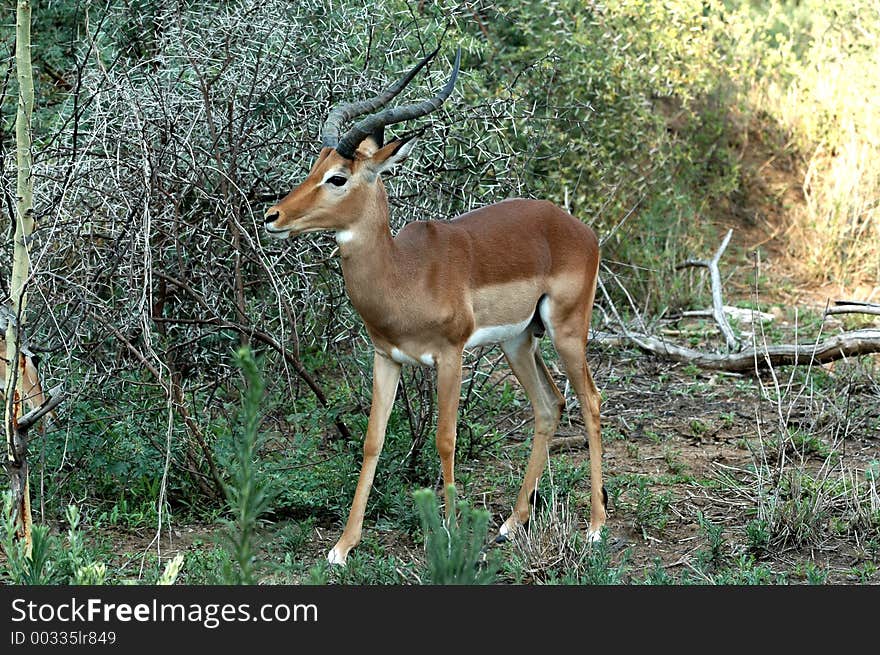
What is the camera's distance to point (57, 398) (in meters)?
4.12

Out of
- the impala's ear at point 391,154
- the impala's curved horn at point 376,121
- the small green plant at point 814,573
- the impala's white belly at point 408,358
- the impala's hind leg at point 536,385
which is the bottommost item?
the small green plant at point 814,573

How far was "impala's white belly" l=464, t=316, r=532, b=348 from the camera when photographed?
4957mm

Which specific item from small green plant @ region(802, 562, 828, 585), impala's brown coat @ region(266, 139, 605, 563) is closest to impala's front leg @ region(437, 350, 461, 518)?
impala's brown coat @ region(266, 139, 605, 563)

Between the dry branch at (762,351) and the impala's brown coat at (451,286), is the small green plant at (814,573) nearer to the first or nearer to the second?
the impala's brown coat at (451,286)

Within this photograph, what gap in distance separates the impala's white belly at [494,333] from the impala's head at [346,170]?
0.74 m

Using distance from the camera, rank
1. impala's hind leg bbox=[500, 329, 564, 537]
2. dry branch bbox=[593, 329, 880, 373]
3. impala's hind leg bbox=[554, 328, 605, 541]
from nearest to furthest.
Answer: impala's hind leg bbox=[554, 328, 605, 541] → impala's hind leg bbox=[500, 329, 564, 537] → dry branch bbox=[593, 329, 880, 373]

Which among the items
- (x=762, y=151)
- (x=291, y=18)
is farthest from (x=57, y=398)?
(x=762, y=151)

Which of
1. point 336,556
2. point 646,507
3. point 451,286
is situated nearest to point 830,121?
point 646,507

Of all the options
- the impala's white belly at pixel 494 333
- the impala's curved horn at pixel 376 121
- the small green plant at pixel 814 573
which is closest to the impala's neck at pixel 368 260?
the impala's curved horn at pixel 376 121

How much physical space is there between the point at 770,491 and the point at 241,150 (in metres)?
2.78

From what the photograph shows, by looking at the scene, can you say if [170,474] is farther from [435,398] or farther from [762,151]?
[762,151]

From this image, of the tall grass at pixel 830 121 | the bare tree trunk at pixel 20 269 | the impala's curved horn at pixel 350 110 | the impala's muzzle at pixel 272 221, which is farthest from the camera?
the tall grass at pixel 830 121

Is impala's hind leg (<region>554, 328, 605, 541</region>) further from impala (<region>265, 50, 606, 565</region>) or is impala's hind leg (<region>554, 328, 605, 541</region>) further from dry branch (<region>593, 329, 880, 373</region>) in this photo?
dry branch (<region>593, 329, 880, 373</region>)

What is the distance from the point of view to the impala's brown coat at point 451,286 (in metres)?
4.60
